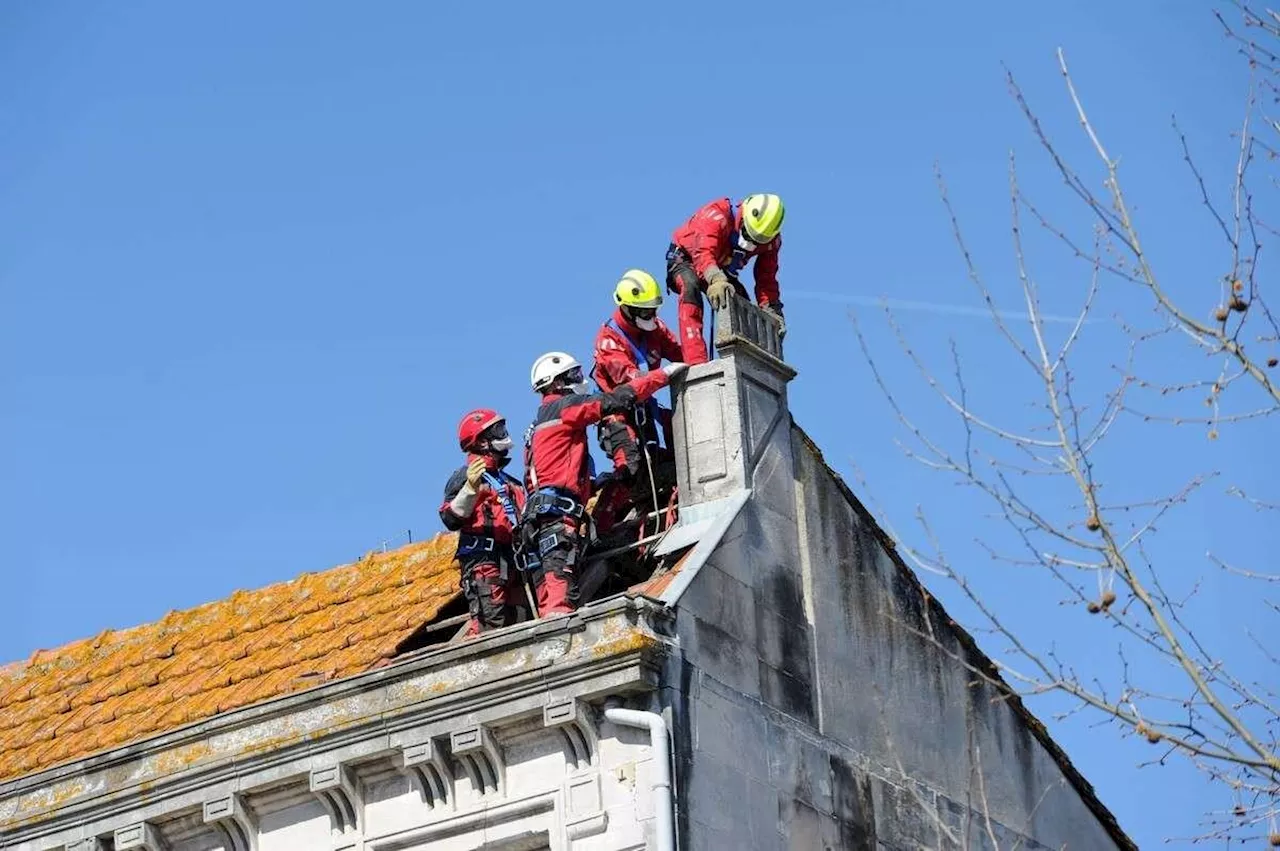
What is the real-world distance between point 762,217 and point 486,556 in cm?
419

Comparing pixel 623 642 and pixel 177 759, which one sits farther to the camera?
pixel 177 759

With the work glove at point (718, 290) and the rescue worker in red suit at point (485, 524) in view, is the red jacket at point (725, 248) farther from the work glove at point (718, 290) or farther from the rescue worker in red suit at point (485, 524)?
the rescue worker in red suit at point (485, 524)

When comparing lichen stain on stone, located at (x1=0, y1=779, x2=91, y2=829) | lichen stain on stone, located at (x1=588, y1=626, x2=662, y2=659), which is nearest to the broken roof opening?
lichen stain on stone, located at (x1=588, y1=626, x2=662, y2=659)

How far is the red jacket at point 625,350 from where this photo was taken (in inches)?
967

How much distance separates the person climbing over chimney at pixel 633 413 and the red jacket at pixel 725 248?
0.58 metres

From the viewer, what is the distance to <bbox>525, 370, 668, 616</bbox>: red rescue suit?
23031 mm

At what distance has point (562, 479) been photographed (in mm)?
23438

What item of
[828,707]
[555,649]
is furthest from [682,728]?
[828,707]

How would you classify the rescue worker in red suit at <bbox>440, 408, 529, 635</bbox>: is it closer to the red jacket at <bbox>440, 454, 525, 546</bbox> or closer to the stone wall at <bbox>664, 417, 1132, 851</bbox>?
the red jacket at <bbox>440, 454, 525, 546</bbox>

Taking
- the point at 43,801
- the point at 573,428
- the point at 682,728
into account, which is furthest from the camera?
the point at 43,801

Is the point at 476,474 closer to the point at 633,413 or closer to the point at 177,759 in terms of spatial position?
the point at 633,413

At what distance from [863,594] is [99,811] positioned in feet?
22.0

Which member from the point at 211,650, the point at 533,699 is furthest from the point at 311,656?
the point at 533,699

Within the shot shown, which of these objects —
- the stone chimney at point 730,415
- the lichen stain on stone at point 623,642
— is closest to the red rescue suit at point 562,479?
the stone chimney at point 730,415
